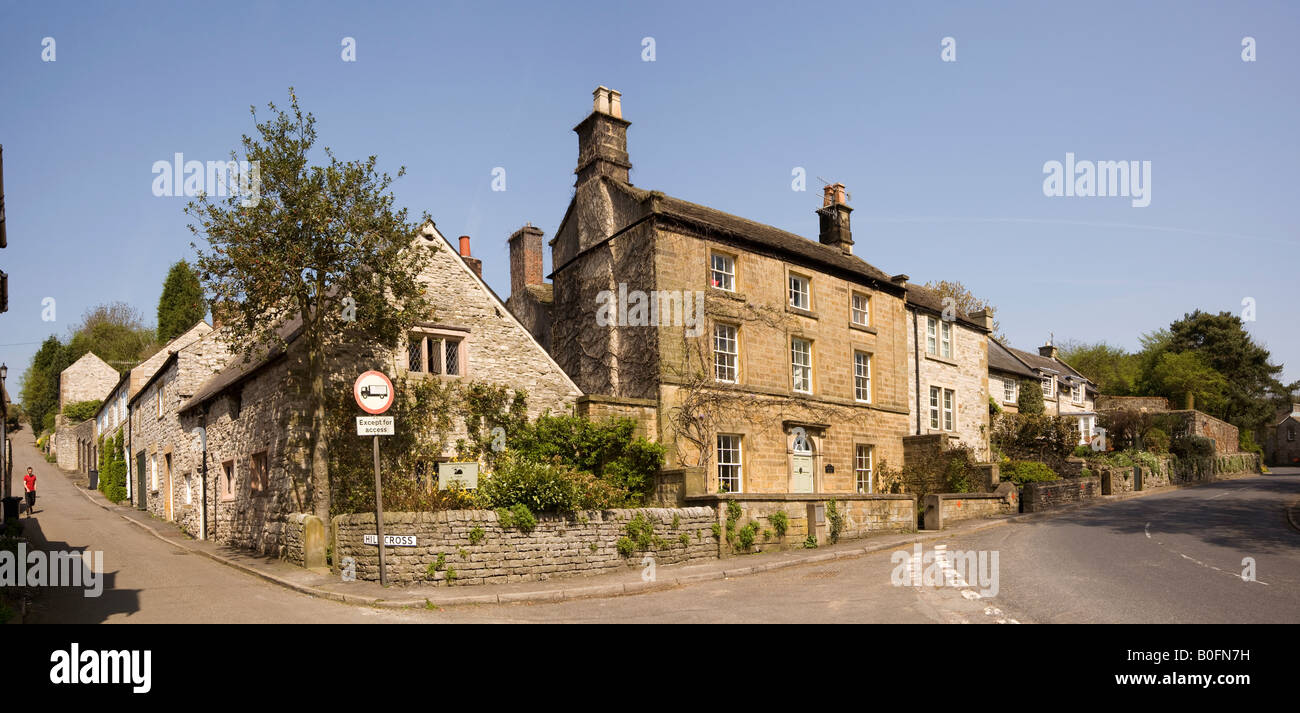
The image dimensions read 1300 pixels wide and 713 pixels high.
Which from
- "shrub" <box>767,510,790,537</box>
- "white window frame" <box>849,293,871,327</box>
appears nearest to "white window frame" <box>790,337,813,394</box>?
"white window frame" <box>849,293,871,327</box>

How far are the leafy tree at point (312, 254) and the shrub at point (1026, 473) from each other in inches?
967

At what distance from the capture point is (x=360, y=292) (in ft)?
53.3

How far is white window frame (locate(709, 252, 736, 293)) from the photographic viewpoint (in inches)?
929

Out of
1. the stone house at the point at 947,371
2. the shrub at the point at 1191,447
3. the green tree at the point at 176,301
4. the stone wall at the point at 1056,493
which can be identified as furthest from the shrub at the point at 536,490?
the green tree at the point at 176,301

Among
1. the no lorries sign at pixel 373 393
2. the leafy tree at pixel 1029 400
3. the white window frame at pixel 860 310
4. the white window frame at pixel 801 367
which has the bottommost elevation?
the leafy tree at pixel 1029 400

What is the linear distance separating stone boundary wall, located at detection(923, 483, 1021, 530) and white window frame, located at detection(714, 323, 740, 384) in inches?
263

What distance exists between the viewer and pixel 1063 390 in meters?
50.3

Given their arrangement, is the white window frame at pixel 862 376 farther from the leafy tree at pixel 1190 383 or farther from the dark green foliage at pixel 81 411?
the dark green foliage at pixel 81 411

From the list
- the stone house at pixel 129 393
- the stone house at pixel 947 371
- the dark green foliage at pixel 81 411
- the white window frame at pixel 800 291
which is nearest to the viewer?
the white window frame at pixel 800 291

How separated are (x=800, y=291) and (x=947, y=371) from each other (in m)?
10.7

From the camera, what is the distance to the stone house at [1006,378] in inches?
1554

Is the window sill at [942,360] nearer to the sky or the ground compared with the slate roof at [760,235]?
nearer to the ground

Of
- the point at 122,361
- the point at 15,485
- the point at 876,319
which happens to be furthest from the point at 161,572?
the point at 122,361
